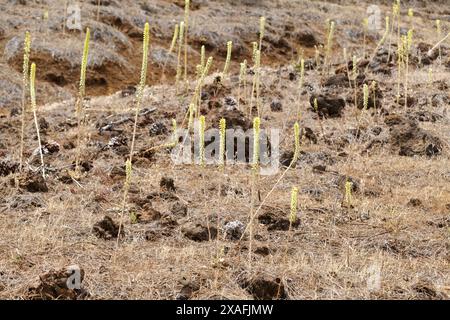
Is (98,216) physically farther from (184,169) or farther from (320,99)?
(320,99)

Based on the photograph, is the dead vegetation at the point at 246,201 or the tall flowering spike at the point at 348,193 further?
the tall flowering spike at the point at 348,193

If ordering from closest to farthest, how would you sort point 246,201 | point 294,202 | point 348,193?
point 294,202, point 348,193, point 246,201

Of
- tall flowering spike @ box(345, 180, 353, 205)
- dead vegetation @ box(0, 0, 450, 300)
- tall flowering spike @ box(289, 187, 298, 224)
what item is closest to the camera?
dead vegetation @ box(0, 0, 450, 300)

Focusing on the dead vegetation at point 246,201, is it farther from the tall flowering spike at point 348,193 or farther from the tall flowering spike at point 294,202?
the tall flowering spike at point 294,202

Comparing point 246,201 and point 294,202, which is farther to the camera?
point 246,201

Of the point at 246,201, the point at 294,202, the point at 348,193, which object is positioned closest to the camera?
the point at 294,202

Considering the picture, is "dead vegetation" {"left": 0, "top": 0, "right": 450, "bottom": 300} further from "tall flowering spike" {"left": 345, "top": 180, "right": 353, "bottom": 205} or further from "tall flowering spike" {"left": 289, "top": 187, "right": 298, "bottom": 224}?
"tall flowering spike" {"left": 289, "top": 187, "right": 298, "bottom": 224}

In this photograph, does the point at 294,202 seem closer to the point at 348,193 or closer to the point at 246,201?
the point at 348,193

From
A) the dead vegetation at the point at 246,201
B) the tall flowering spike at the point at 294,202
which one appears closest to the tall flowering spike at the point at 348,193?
the dead vegetation at the point at 246,201

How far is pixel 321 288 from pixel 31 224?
2448 millimetres

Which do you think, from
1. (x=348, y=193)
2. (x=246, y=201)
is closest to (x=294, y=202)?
(x=348, y=193)

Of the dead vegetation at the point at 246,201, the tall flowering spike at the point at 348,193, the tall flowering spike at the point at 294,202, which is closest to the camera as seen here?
the dead vegetation at the point at 246,201

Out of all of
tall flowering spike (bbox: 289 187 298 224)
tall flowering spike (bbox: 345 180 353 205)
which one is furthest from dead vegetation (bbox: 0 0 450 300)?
tall flowering spike (bbox: 289 187 298 224)

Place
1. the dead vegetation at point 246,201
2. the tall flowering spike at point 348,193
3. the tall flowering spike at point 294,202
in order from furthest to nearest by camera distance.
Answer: the tall flowering spike at point 348,193, the tall flowering spike at point 294,202, the dead vegetation at point 246,201
